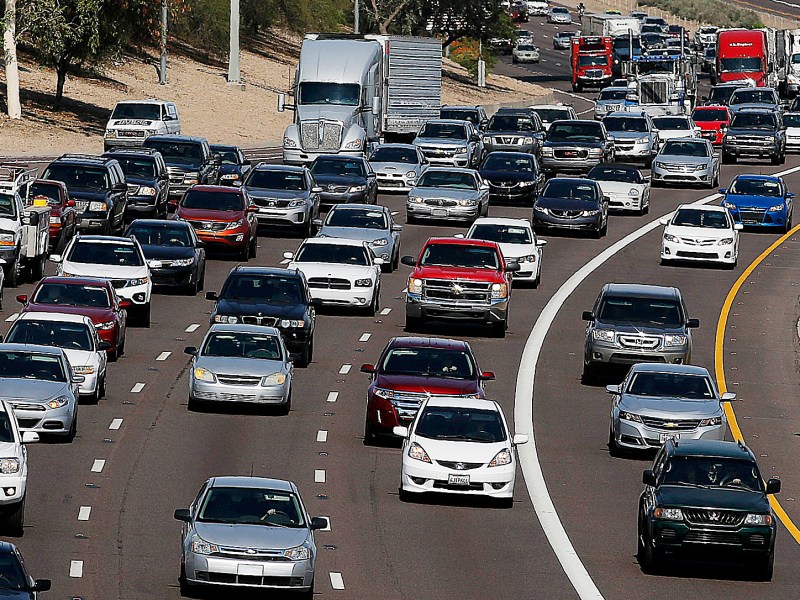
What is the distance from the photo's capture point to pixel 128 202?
50281 mm

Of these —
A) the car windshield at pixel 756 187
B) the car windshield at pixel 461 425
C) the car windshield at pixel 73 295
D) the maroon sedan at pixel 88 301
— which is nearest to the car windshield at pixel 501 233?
the maroon sedan at pixel 88 301

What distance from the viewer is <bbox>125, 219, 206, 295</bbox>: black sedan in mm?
41219

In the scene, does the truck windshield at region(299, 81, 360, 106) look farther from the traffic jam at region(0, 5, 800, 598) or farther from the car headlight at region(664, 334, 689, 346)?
the car headlight at region(664, 334, 689, 346)

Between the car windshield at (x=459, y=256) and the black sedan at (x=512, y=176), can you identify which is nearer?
the car windshield at (x=459, y=256)

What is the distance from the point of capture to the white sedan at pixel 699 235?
50.6 meters

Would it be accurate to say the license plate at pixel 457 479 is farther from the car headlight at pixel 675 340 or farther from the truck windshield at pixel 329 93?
the truck windshield at pixel 329 93

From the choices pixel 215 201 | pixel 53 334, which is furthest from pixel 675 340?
pixel 215 201

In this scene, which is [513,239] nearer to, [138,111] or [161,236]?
[161,236]

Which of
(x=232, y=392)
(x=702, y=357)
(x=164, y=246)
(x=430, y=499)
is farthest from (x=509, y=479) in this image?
(x=164, y=246)

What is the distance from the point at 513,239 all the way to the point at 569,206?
28.2ft

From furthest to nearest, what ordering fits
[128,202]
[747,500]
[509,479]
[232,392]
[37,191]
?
[128,202] < [37,191] < [232,392] < [509,479] < [747,500]

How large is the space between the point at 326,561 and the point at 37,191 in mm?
24223

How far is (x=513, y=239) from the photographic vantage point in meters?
45.6

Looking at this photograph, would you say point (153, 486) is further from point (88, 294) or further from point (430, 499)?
point (88, 294)
